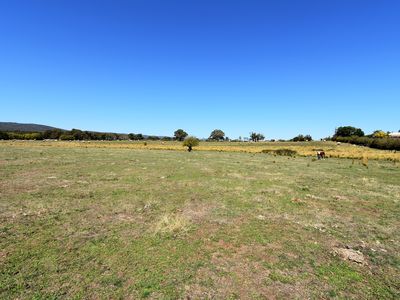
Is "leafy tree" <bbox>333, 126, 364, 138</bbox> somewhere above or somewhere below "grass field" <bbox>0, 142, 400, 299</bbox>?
above

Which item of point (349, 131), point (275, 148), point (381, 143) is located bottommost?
point (275, 148)

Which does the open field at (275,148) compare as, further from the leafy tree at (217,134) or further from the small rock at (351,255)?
the leafy tree at (217,134)

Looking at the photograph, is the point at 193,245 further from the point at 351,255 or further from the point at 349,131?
the point at 349,131

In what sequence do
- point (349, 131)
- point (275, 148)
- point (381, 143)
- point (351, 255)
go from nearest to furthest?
point (351, 255) → point (381, 143) → point (275, 148) → point (349, 131)

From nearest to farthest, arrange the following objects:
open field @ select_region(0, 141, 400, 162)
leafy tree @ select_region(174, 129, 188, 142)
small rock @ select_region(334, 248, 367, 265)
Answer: small rock @ select_region(334, 248, 367, 265) → open field @ select_region(0, 141, 400, 162) → leafy tree @ select_region(174, 129, 188, 142)

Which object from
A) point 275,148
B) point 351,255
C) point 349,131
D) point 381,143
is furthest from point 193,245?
point 349,131

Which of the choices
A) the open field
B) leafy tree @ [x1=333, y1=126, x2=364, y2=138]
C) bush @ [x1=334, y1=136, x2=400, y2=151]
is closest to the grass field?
the open field

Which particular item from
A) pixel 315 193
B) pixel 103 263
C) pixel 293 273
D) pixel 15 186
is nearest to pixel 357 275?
pixel 293 273

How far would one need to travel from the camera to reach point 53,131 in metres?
123

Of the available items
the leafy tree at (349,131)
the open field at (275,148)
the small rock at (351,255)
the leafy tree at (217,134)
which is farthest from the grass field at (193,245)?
the leafy tree at (217,134)

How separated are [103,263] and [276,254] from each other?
4243 millimetres

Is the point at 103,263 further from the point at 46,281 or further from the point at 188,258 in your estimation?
the point at 188,258

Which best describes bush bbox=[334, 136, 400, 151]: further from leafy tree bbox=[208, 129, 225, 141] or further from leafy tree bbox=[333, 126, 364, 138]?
leafy tree bbox=[208, 129, 225, 141]

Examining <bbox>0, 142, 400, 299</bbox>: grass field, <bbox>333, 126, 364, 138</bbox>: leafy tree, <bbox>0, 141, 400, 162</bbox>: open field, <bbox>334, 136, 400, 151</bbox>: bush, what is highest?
<bbox>333, 126, 364, 138</bbox>: leafy tree
